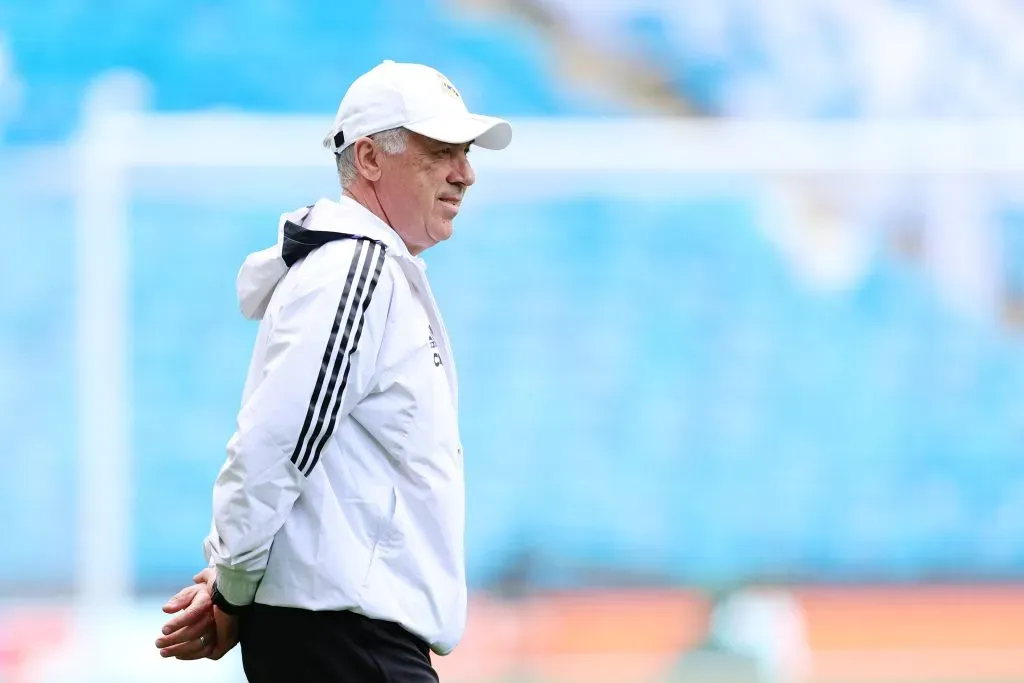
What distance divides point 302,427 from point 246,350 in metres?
6.00

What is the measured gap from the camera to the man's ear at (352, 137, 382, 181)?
1690 mm

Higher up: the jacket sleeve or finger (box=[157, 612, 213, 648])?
the jacket sleeve

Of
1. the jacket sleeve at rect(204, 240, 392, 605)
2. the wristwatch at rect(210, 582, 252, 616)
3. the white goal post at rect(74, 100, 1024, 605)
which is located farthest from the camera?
the white goal post at rect(74, 100, 1024, 605)

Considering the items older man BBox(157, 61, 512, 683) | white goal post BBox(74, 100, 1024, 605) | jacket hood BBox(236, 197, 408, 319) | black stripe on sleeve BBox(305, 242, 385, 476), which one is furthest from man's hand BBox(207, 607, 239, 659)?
white goal post BBox(74, 100, 1024, 605)

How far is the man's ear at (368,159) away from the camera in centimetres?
169

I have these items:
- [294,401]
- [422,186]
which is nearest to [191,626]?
[294,401]

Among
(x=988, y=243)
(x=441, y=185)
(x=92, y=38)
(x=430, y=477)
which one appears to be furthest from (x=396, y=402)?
(x=988, y=243)

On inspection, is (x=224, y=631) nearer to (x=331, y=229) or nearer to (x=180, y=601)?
(x=180, y=601)

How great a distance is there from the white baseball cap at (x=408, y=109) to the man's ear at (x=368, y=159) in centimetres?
1

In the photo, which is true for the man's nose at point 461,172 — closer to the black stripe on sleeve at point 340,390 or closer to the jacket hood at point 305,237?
the jacket hood at point 305,237

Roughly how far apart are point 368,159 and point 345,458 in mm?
384

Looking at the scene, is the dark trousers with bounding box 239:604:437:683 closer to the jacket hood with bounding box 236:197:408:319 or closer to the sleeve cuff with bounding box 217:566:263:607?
the sleeve cuff with bounding box 217:566:263:607

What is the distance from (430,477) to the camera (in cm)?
157

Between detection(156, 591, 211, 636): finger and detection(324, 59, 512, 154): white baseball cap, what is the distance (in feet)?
1.88
